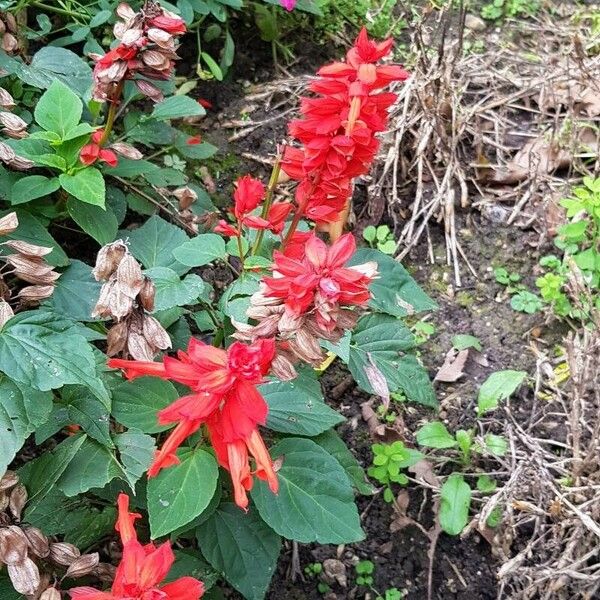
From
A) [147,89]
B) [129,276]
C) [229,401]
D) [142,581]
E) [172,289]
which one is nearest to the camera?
[142,581]

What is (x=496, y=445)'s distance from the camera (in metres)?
2.10

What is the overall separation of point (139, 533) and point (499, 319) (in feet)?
4.35

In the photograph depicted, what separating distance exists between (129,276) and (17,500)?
47cm

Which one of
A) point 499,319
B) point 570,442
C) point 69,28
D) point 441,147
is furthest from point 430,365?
point 69,28

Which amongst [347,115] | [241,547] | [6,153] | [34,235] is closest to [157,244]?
[34,235]

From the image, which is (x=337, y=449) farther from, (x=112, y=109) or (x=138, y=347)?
(x=112, y=109)

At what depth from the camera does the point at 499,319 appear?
101 inches

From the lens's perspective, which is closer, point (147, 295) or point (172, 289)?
point (147, 295)

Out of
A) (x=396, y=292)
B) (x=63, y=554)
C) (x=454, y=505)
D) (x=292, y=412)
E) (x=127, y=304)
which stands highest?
(x=127, y=304)

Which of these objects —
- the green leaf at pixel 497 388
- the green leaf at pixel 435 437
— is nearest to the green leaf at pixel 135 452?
the green leaf at pixel 435 437

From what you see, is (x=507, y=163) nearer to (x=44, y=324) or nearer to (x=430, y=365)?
(x=430, y=365)

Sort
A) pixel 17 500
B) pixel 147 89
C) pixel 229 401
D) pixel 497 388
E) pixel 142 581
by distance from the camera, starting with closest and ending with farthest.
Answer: pixel 142 581, pixel 229 401, pixel 17 500, pixel 147 89, pixel 497 388

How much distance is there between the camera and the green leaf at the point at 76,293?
5.92 feet

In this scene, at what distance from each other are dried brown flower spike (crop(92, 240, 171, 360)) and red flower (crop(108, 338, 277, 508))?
0.15 metres
